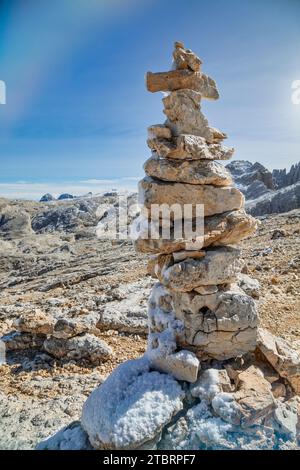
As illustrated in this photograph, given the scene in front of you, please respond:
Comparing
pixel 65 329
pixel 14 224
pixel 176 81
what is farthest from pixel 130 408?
pixel 14 224

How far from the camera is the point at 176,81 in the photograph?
24.5 feet

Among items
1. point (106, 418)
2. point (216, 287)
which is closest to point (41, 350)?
point (106, 418)

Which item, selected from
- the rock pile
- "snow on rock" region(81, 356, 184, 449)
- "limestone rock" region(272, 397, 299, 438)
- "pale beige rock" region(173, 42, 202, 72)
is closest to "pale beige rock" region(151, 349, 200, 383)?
"snow on rock" region(81, 356, 184, 449)

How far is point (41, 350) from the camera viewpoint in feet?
35.4

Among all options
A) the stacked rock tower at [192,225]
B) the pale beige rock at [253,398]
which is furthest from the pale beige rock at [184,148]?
the pale beige rock at [253,398]

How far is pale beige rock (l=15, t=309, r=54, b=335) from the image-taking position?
10952mm

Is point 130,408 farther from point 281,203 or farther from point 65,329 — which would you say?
point 281,203

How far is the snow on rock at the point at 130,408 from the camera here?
227 inches

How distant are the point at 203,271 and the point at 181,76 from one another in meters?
4.18

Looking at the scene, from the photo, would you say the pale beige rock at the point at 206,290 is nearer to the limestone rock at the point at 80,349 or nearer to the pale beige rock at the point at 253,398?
the pale beige rock at the point at 253,398

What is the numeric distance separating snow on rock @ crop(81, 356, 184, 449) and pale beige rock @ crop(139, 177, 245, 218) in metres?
3.41

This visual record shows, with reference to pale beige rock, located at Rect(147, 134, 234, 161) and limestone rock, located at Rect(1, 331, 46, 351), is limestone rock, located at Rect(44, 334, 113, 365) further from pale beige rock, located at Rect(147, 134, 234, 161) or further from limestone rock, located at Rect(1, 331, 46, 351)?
pale beige rock, located at Rect(147, 134, 234, 161)

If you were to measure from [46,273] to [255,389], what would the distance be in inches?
1181
